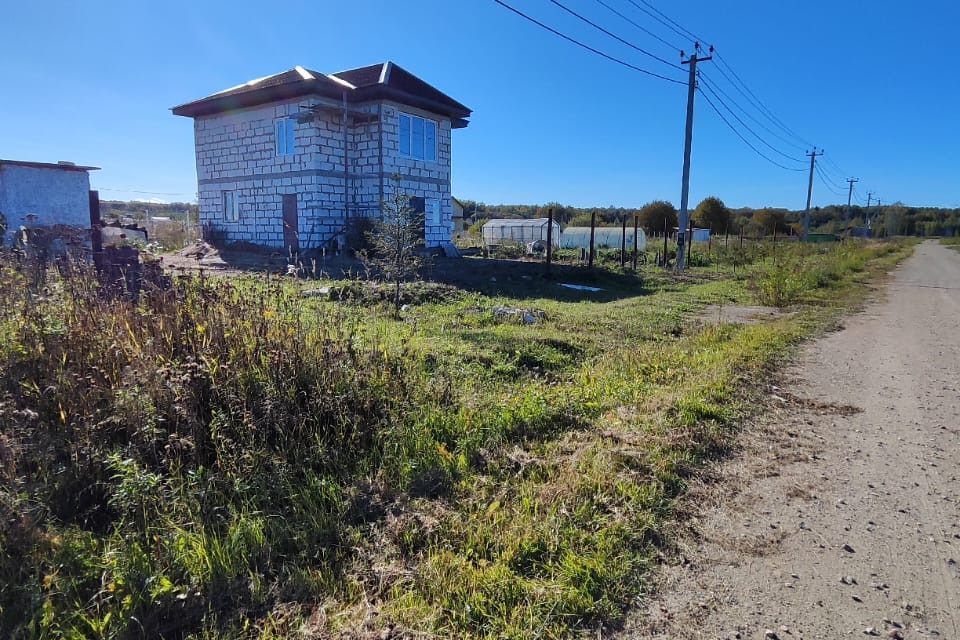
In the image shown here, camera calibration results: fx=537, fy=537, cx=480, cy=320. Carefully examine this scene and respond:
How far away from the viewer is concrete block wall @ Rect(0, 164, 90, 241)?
1573 centimetres

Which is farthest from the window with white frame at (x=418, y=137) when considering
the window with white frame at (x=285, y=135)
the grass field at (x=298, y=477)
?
the grass field at (x=298, y=477)

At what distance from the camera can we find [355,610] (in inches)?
90.0

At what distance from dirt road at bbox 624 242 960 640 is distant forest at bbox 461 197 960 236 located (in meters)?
47.5

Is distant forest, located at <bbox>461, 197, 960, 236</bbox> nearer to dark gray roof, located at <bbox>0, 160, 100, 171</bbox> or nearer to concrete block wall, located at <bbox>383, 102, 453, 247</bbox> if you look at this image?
concrete block wall, located at <bbox>383, 102, 453, 247</bbox>

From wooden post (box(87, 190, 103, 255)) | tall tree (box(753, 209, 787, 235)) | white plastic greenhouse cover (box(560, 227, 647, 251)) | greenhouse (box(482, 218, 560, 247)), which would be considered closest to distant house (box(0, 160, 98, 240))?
wooden post (box(87, 190, 103, 255))

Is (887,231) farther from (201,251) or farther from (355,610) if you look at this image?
(355,610)

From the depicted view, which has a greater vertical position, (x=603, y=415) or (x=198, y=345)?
(x=198, y=345)

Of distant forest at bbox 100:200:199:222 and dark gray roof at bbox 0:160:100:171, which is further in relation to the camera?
distant forest at bbox 100:200:199:222

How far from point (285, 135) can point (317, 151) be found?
5.88 feet

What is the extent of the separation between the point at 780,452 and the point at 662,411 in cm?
89

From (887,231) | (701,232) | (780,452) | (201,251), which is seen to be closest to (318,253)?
(201,251)

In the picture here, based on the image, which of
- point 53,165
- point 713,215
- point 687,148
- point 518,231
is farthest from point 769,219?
point 53,165

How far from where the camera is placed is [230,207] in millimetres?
22234

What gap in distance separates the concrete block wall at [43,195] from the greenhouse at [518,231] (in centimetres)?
2514
